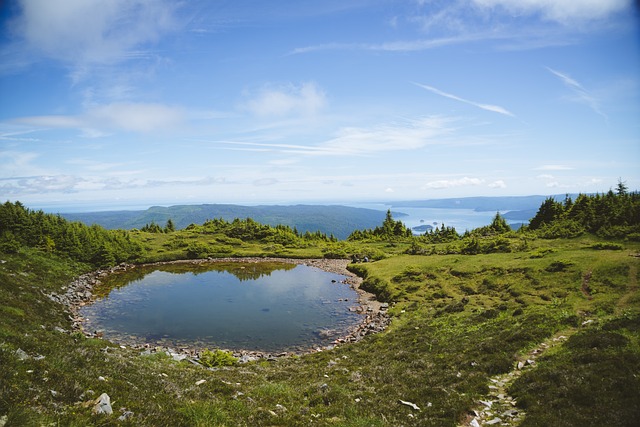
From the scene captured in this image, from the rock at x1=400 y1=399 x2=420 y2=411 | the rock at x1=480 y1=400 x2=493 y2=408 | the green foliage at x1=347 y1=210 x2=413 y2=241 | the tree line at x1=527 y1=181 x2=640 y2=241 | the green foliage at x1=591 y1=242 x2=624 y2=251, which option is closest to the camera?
the rock at x1=480 y1=400 x2=493 y2=408

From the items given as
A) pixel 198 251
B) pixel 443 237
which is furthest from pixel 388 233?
pixel 198 251

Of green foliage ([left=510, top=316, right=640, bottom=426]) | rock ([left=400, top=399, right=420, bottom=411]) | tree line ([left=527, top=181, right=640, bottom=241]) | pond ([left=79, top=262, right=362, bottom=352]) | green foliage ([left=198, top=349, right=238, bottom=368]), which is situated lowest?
pond ([left=79, top=262, right=362, bottom=352])

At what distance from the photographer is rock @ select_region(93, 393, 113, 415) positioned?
9875 millimetres

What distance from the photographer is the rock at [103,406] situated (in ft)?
32.4

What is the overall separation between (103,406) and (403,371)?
16816 mm

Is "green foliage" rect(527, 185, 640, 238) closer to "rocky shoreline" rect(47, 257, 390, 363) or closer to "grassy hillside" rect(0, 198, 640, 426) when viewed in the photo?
"grassy hillside" rect(0, 198, 640, 426)

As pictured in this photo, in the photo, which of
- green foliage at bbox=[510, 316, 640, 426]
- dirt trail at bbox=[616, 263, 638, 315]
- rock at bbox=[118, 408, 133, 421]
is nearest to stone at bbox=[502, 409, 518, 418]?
green foliage at bbox=[510, 316, 640, 426]

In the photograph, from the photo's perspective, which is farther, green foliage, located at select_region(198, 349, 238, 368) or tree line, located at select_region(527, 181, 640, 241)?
tree line, located at select_region(527, 181, 640, 241)

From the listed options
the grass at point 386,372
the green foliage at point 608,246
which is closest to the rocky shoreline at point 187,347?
the grass at point 386,372

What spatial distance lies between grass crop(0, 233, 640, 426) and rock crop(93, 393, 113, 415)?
1.14 ft

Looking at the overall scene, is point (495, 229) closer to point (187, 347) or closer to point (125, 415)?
point (187, 347)

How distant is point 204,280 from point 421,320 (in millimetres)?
46871

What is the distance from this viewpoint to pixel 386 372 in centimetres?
2103

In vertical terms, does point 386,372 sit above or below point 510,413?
below
